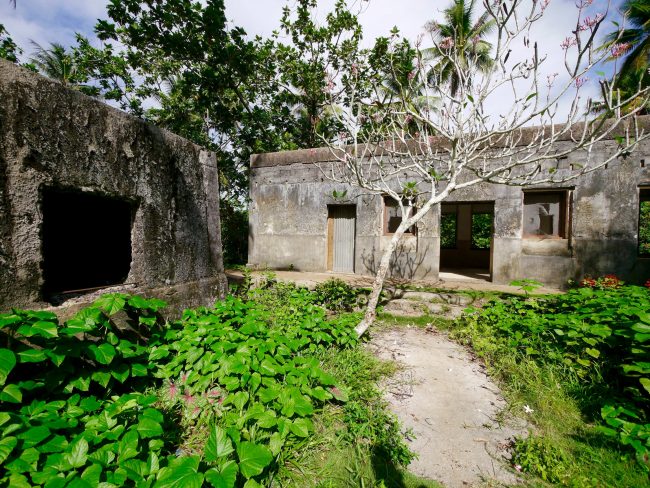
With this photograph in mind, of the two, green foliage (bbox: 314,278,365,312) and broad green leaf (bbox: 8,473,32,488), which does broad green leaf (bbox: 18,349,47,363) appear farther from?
green foliage (bbox: 314,278,365,312)


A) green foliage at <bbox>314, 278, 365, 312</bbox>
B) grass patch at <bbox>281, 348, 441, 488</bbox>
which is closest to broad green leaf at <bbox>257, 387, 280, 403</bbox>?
grass patch at <bbox>281, 348, 441, 488</bbox>

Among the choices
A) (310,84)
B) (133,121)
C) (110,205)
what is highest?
(310,84)

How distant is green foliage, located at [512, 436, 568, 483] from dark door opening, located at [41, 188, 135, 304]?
458 centimetres

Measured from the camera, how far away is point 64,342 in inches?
77.5

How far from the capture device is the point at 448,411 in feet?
9.23

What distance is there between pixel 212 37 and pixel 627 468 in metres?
10.5

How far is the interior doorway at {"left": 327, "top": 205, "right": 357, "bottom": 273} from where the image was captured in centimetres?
773

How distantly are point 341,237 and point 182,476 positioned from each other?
6679mm

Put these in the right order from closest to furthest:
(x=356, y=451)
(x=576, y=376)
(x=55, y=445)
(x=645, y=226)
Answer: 1. (x=55, y=445)
2. (x=356, y=451)
3. (x=576, y=376)
4. (x=645, y=226)

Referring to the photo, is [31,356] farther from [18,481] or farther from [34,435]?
[18,481]

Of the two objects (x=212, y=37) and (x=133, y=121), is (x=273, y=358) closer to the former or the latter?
(x=133, y=121)

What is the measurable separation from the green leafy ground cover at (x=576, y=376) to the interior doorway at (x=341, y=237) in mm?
3602

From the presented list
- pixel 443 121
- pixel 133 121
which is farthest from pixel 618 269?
pixel 133 121

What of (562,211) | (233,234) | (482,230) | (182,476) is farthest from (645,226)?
(182,476)
